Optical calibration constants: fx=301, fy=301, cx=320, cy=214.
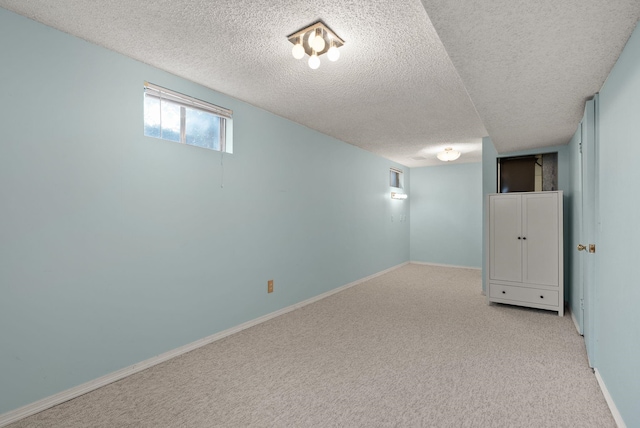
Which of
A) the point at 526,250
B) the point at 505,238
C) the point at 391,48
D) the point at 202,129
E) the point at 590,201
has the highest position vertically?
the point at 391,48

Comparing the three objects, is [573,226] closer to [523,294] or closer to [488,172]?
[523,294]

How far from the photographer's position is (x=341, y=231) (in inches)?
184

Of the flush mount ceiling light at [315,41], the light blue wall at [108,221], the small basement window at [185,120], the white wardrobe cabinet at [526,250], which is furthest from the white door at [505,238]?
the small basement window at [185,120]

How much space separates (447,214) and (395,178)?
4.63ft

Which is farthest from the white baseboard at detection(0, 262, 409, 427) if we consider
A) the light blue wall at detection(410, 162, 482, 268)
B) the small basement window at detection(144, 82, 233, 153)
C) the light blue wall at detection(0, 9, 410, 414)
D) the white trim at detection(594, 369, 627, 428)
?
the light blue wall at detection(410, 162, 482, 268)

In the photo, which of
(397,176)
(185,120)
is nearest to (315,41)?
(185,120)

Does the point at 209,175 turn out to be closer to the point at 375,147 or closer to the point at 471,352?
the point at 471,352

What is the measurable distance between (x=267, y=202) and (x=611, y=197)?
2.84 metres

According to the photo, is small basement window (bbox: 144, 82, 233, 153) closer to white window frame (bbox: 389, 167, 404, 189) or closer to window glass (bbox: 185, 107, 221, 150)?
window glass (bbox: 185, 107, 221, 150)

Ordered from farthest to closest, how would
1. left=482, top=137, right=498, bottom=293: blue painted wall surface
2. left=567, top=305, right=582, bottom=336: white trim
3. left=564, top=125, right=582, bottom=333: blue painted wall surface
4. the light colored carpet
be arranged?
left=482, top=137, right=498, bottom=293: blue painted wall surface < left=564, top=125, right=582, bottom=333: blue painted wall surface < left=567, top=305, right=582, bottom=336: white trim < the light colored carpet

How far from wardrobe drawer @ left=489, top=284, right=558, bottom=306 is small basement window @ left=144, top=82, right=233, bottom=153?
3.63m

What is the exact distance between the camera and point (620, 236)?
Answer: 1.63 metres

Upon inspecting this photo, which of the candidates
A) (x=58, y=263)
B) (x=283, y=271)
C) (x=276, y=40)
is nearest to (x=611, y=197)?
(x=276, y=40)

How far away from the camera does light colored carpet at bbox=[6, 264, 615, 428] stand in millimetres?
1722
